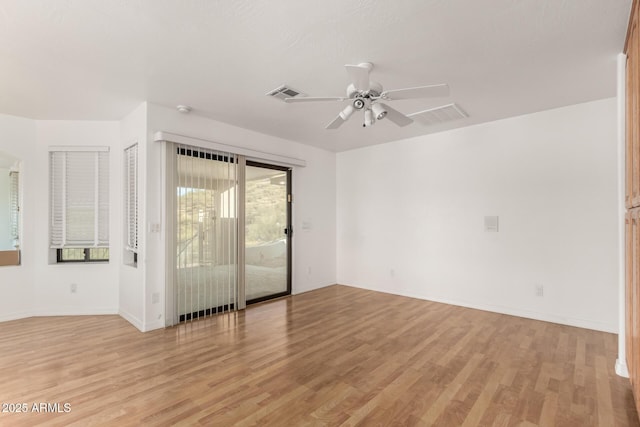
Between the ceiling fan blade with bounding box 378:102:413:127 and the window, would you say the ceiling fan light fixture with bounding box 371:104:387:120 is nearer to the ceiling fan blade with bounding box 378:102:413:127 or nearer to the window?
the ceiling fan blade with bounding box 378:102:413:127

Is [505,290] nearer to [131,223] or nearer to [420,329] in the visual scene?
[420,329]

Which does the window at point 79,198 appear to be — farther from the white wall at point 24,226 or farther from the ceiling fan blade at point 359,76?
the ceiling fan blade at point 359,76

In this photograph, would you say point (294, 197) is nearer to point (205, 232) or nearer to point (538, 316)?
point (205, 232)

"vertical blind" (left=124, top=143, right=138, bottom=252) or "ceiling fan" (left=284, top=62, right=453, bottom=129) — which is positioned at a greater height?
"ceiling fan" (left=284, top=62, right=453, bottom=129)

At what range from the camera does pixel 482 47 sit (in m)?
2.48

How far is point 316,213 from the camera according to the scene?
5836 millimetres

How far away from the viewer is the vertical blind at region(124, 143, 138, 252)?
12.8ft

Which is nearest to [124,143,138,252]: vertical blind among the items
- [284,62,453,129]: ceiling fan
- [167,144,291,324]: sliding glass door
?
[167,144,291,324]: sliding glass door

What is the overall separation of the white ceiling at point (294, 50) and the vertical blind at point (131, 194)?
0.62 meters

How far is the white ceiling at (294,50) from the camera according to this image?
2043 mm

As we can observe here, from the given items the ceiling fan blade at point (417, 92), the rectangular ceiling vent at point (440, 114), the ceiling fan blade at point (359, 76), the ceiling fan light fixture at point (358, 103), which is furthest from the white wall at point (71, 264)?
the rectangular ceiling vent at point (440, 114)

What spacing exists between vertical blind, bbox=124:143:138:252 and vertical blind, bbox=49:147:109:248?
0.44 m

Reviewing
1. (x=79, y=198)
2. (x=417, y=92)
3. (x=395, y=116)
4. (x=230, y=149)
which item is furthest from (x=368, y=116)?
(x=79, y=198)

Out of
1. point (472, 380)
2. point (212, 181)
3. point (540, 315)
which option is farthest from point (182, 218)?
point (540, 315)
